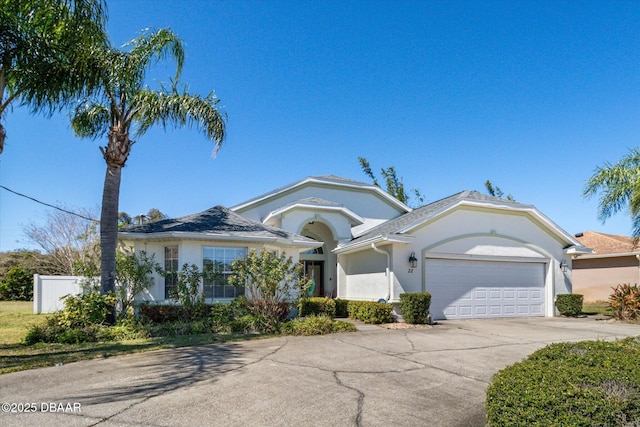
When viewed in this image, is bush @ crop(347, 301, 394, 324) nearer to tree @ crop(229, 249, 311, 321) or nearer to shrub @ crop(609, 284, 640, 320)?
tree @ crop(229, 249, 311, 321)

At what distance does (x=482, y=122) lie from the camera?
2095 centimetres

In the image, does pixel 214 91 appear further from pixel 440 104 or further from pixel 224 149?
pixel 440 104

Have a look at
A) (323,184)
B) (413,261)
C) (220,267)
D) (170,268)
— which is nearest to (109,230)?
(170,268)

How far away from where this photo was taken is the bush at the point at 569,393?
12.8 ft

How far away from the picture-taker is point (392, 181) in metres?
39.8

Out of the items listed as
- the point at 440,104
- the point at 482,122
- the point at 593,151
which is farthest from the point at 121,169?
the point at 593,151

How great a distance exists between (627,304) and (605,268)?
34.1 feet

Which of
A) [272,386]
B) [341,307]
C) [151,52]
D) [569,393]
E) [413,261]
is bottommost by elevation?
[341,307]

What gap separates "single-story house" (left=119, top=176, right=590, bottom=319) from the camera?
45.6 ft

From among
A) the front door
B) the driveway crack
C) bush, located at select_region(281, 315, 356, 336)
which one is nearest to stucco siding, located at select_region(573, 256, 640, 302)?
the front door

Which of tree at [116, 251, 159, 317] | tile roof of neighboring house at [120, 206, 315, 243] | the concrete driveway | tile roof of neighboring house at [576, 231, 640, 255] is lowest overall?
the concrete driveway

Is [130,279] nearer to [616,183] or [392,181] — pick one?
[616,183]

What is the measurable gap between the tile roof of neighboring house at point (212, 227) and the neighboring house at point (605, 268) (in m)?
17.5

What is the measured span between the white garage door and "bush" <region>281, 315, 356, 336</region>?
15.8 feet
